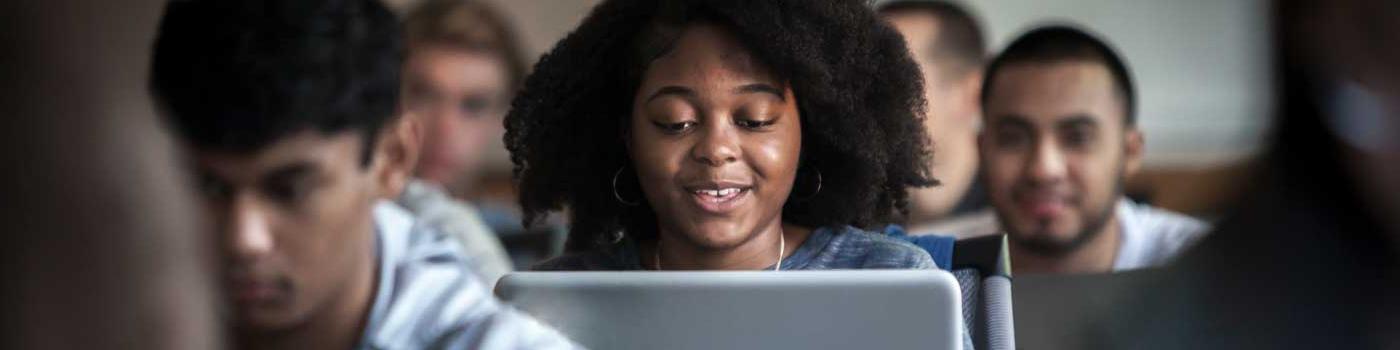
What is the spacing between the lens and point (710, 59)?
1.04 meters

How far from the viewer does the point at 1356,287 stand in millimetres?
903

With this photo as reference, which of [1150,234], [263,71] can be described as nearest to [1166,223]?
[1150,234]

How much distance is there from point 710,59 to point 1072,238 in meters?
0.41

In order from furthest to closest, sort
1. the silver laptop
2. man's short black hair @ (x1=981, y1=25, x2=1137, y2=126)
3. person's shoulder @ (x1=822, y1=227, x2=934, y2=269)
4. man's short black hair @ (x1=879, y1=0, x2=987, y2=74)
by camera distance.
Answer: man's short black hair @ (x1=981, y1=25, x2=1137, y2=126) < man's short black hair @ (x1=879, y1=0, x2=987, y2=74) < person's shoulder @ (x1=822, y1=227, x2=934, y2=269) < the silver laptop

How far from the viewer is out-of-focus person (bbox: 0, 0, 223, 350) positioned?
90 cm

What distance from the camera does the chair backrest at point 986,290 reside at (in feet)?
3.56

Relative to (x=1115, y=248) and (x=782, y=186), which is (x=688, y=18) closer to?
(x=782, y=186)

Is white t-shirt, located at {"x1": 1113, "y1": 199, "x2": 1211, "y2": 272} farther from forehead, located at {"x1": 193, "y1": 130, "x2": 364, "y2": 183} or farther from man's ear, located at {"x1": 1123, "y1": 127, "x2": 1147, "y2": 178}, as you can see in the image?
forehead, located at {"x1": 193, "y1": 130, "x2": 364, "y2": 183}

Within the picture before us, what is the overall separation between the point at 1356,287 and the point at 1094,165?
1.46ft

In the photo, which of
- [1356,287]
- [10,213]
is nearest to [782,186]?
[1356,287]

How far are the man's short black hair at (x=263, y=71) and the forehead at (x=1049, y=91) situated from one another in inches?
20.8

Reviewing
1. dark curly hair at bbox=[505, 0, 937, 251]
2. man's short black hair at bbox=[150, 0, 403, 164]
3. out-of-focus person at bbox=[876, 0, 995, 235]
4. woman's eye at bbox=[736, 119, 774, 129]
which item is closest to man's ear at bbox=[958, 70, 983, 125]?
out-of-focus person at bbox=[876, 0, 995, 235]

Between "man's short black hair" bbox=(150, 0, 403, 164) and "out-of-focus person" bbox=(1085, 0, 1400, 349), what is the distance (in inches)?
20.3

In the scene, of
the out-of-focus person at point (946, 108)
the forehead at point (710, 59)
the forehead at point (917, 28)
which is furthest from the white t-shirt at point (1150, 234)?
the forehead at point (710, 59)
